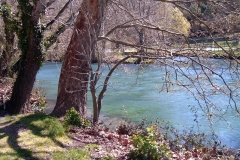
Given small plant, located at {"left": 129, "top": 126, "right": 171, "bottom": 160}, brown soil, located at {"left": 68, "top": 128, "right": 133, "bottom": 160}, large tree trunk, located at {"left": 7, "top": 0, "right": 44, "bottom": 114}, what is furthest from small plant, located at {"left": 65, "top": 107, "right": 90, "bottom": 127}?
small plant, located at {"left": 129, "top": 126, "right": 171, "bottom": 160}

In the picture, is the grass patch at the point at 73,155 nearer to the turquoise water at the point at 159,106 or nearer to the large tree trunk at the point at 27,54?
the large tree trunk at the point at 27,54

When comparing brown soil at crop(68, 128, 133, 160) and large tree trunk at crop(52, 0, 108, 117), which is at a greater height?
large tree trunk at crop(52, 0, 108, 117)

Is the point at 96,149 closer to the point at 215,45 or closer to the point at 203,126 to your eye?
the point at 215,45

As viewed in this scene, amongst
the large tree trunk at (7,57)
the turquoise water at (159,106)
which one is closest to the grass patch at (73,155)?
the turquoise water at (159,106)

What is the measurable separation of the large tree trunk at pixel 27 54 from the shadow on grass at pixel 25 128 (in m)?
1.75

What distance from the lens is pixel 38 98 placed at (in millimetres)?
14820

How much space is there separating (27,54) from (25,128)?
10.5 feet

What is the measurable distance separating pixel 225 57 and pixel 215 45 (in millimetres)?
593

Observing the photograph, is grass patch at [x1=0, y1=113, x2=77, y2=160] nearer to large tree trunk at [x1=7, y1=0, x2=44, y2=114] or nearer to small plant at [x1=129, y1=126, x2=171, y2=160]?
small plant at [x1=129, y1=126, x2=171, y2=160]

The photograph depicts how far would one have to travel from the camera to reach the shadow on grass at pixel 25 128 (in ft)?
19.8

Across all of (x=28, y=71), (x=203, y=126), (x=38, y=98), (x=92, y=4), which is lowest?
(x=203, y=126)

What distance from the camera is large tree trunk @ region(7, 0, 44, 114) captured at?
968 centimetres

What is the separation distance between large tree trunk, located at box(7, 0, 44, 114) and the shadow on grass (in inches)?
69.1

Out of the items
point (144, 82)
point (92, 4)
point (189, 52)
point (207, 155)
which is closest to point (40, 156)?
point (207, 155)
